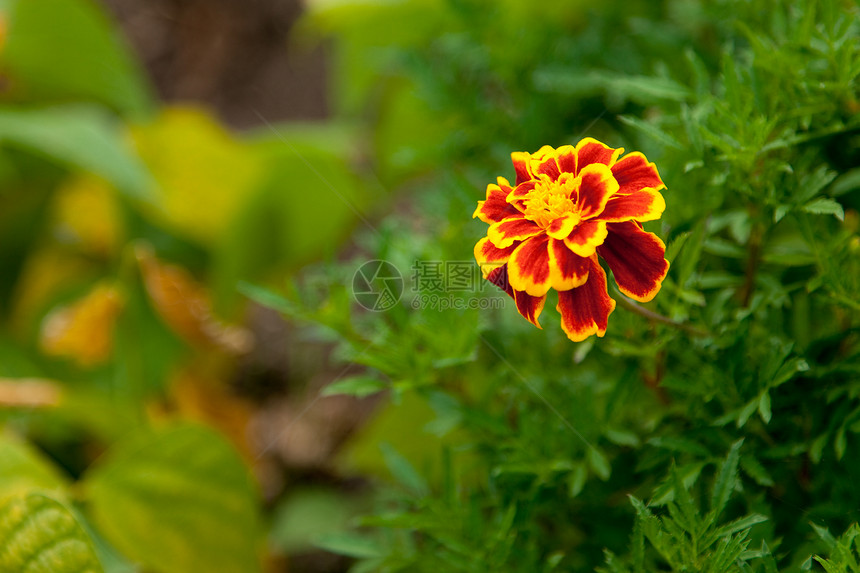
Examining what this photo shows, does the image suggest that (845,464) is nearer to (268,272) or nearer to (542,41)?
(542,41)

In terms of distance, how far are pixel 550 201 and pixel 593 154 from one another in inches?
1.2

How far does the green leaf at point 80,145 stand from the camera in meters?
0.82

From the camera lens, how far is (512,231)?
302mm

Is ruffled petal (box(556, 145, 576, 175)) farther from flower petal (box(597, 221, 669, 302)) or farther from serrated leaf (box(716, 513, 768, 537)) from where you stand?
serrated leaf (box(716, 513, 768, 537))

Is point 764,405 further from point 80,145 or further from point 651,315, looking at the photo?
point 80,145

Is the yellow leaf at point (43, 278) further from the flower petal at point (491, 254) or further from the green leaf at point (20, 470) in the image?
the flower petal at point (491, 254)

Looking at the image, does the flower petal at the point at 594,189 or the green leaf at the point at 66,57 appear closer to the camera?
the flower petal at the point at 594,189

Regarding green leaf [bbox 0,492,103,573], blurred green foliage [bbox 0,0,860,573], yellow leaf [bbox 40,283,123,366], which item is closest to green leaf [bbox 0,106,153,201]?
blurred green foliage [bbox 0,0,860,573]

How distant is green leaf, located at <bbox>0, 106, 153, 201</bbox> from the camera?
32.1 inches

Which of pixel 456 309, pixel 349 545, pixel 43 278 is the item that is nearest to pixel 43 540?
pixel 349 545

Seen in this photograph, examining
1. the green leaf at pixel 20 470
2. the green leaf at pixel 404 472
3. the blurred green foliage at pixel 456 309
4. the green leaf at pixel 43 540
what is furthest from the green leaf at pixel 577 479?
the green leaf at pixel 20 470

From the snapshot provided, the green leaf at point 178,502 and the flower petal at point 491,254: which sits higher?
the flower petal at point 491,254

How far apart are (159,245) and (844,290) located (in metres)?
0.86

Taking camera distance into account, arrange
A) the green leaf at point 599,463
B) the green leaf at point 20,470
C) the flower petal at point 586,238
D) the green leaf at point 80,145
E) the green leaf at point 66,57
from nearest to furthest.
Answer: the flower petal at point 586,238 < the green leaf at point 599,463 < the green leaf at point 20,470 < the green leaf at point 80,145 < the green leaf at point 66,57
